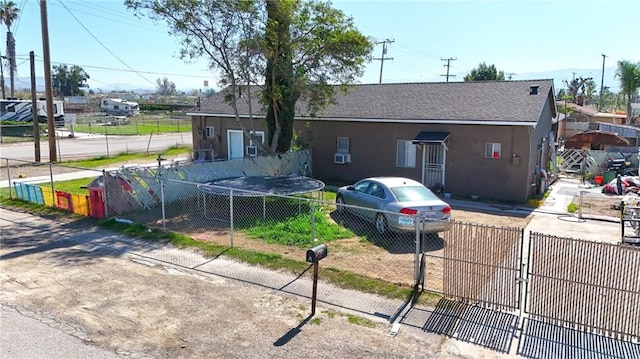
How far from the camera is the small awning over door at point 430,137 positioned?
17.8 metres

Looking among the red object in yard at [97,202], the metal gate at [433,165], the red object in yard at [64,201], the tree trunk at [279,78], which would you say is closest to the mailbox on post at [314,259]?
the red object in yard at [97,202]

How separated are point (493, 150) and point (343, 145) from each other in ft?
21.1

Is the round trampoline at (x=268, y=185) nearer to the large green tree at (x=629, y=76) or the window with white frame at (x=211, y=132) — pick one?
the window with white frame at (x=211, y=132)

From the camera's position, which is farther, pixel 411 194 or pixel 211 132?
pixel 211 132

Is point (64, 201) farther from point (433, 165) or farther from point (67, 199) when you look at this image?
point (433, 165)

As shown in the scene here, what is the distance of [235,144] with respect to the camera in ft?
82.2

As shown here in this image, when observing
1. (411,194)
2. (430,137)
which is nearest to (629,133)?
(430,137)

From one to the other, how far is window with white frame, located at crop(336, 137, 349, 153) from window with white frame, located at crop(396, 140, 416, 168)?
244 cm

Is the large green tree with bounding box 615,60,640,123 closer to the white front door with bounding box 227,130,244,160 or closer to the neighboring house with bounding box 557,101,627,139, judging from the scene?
the neighboring house with bounding box 557,101,627,139

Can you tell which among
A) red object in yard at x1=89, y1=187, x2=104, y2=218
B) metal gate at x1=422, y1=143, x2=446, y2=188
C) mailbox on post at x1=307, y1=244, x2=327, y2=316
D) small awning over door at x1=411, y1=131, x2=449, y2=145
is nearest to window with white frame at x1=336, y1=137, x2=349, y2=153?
small awning over door at x1=411, y1=131, x2=449, y2=145

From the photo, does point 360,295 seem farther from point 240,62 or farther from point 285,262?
point 240,62

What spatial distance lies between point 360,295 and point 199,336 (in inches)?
110

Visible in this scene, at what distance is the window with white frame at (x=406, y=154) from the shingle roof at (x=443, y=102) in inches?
44.2

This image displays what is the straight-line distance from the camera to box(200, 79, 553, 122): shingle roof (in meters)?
17.6
